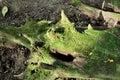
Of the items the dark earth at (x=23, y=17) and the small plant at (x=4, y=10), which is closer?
the dark earth at (x=23, y=17)

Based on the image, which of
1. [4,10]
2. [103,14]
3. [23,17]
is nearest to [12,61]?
[23,17]

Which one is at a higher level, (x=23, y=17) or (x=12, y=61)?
(x=23, y=17)

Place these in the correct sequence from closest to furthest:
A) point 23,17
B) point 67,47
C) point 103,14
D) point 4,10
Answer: point 67,47 < point 103,14 < point 23,17 < point 4,10

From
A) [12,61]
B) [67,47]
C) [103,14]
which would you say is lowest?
[12,61]

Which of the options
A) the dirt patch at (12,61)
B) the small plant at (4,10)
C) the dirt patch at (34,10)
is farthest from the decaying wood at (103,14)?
the small plant at (4,10)

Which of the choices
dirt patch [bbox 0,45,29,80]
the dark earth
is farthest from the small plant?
dirt patch [bbox 0,45,29,80]

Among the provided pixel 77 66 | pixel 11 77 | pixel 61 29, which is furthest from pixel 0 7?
pixel 77 66

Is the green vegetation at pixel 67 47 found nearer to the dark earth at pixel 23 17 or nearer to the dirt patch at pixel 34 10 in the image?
the dark earth at pixel 23 17

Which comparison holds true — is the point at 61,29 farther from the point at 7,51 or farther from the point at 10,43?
the point at 7,51

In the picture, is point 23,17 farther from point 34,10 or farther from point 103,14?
point 103,14
